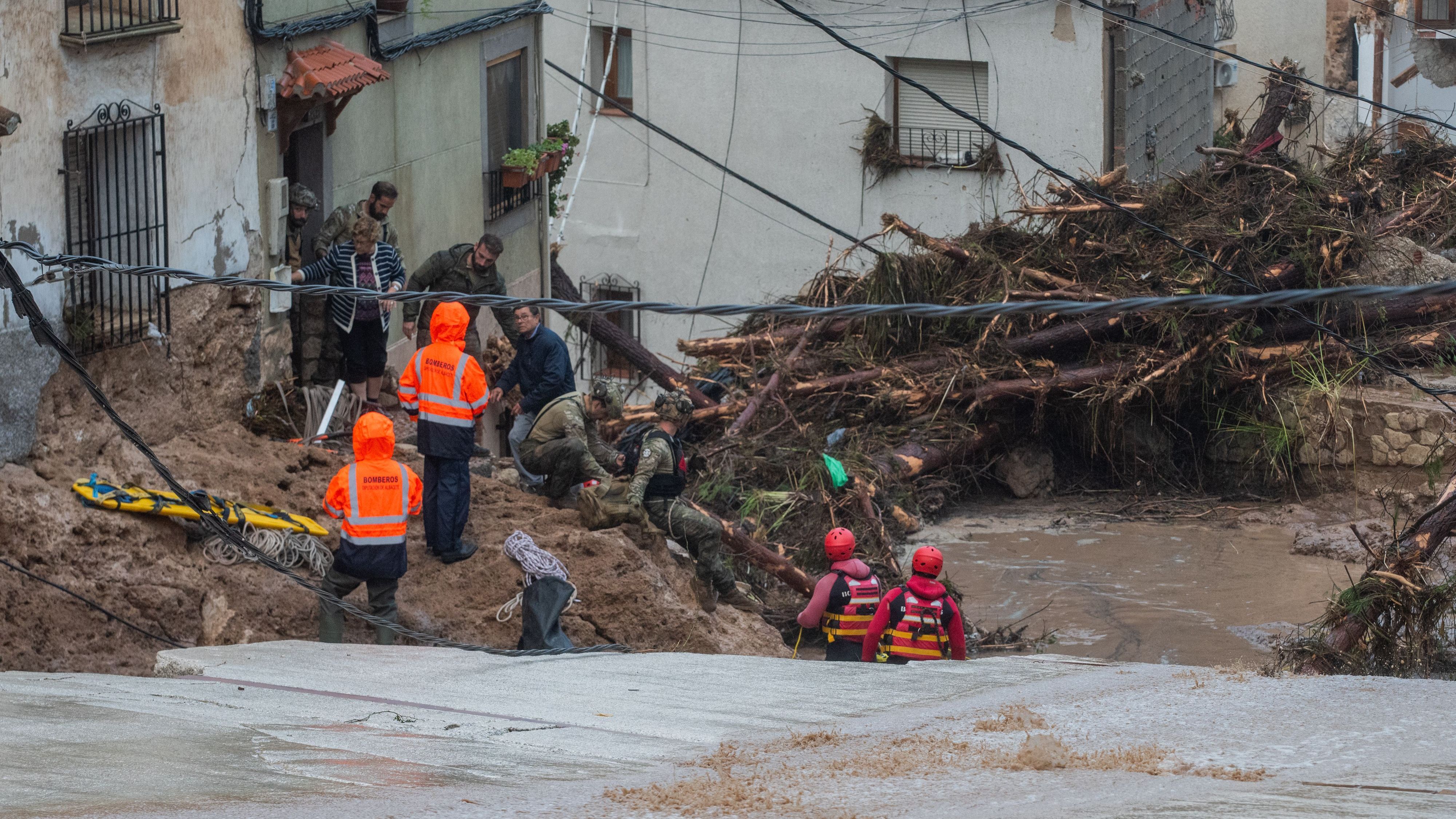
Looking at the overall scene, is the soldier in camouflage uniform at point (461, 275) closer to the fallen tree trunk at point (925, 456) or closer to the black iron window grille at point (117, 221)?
the black iron window grille at point (117, 221)

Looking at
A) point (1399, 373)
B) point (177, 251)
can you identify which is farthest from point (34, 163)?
point (1399, 373)

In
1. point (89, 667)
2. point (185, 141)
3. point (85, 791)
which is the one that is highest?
point (185, 141)

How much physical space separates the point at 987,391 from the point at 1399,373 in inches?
135

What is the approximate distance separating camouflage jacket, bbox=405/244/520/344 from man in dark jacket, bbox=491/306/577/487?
122 centimetres

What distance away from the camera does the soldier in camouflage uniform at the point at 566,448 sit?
31.6 feet

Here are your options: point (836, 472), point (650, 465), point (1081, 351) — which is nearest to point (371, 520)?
point (650, 465)

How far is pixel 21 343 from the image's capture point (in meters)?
8.01

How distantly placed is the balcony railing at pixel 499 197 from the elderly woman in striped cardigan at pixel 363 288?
4.02m

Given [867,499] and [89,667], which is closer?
[89,667]

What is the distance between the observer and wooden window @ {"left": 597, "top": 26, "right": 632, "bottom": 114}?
21.3m

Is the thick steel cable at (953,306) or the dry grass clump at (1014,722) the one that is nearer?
the thick steel cable at (953,306)

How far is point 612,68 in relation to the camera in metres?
21.5

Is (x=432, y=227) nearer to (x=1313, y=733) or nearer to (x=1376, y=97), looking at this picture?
(x=1313, y=733)

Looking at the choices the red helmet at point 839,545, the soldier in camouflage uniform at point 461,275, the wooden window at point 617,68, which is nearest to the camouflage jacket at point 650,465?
the red helmet at point 839,545
